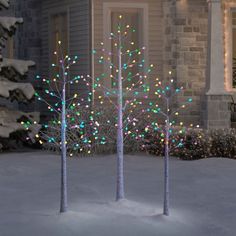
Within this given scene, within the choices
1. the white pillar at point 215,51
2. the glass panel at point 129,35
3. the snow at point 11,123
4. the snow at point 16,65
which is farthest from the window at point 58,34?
the white pillar at point 215,51

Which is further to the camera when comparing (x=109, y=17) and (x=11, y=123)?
(x=109, y=17)

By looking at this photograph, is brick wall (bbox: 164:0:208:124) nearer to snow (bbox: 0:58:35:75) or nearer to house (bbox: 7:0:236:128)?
house (bbox: 7:0:236:128)

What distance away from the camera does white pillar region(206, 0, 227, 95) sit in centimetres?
1509

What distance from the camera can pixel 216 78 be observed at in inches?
597

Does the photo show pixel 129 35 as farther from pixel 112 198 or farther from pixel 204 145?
pixel 112 198

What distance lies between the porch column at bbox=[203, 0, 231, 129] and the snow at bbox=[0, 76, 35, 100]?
4.15m

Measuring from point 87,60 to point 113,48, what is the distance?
73cm

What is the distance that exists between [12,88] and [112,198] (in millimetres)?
5966

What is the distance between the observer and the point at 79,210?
784cm

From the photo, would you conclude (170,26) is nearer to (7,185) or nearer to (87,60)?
(87,60)

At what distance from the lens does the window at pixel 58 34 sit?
17.3 meters

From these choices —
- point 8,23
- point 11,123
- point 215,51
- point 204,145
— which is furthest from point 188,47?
point 11,123

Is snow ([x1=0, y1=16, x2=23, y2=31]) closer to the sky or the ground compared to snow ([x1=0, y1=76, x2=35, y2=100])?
closer to the sky

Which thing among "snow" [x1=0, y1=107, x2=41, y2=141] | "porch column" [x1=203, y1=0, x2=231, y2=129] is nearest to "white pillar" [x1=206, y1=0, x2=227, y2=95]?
"porch column" [x1=203, y1=0, x2=231, y2=129]
